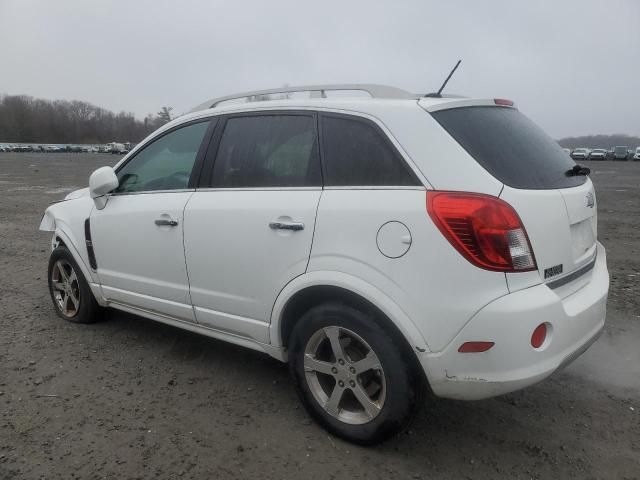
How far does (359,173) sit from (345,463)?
56.0 inches

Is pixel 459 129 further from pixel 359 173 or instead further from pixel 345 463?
pixel 345 463

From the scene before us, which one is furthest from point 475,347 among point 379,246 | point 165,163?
point 165,163

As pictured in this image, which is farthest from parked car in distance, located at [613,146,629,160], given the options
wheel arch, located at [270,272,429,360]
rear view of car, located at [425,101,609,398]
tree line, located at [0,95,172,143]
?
tree line, located at [0,95,172,143]

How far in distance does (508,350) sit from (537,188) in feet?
2.56

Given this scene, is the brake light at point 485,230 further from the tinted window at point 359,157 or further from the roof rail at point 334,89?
the roof rail at point 334,89

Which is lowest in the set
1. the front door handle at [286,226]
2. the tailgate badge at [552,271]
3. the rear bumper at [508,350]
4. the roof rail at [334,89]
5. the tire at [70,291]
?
the tire at [70,291]

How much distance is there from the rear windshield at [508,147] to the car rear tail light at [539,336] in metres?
0.63

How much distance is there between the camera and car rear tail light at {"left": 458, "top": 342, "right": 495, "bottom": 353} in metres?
2.31

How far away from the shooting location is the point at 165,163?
3.77 m

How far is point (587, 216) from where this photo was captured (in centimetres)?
286

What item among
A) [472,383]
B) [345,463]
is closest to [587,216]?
[472,383]

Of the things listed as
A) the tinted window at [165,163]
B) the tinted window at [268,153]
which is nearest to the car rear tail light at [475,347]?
the tinted window at [268,153]

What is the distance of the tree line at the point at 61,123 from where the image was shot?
395 ft

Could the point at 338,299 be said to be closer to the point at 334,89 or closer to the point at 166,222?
the point at 334,89
